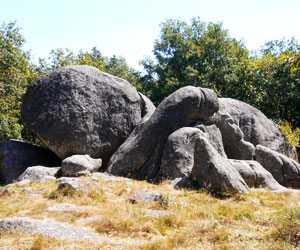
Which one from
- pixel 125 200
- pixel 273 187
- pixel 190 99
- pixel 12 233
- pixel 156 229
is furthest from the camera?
pixel 190 99

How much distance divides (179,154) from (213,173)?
3146mm

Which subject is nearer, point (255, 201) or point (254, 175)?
point (255, 201)

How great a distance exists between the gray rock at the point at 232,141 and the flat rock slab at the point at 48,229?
1278 centimetres

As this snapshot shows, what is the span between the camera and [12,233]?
657 centimetres

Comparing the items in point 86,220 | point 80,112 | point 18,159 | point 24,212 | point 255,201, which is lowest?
point 24,212

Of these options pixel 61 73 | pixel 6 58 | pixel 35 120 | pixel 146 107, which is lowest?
pixel 35 120

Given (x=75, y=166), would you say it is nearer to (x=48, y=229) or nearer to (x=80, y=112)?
(x=80, y=112)

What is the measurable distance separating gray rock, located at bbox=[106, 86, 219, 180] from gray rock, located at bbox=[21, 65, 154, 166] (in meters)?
1.40

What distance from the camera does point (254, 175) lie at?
13.7 metres

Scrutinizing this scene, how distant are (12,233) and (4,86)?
19201mm

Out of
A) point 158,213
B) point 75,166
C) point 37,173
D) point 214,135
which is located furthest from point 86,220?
point 214,135

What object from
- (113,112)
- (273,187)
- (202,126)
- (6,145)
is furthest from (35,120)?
(273,187)

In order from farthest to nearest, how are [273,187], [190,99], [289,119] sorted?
[289,119] < [190,99] < [273,187]

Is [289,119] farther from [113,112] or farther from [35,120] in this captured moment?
[35,120]
